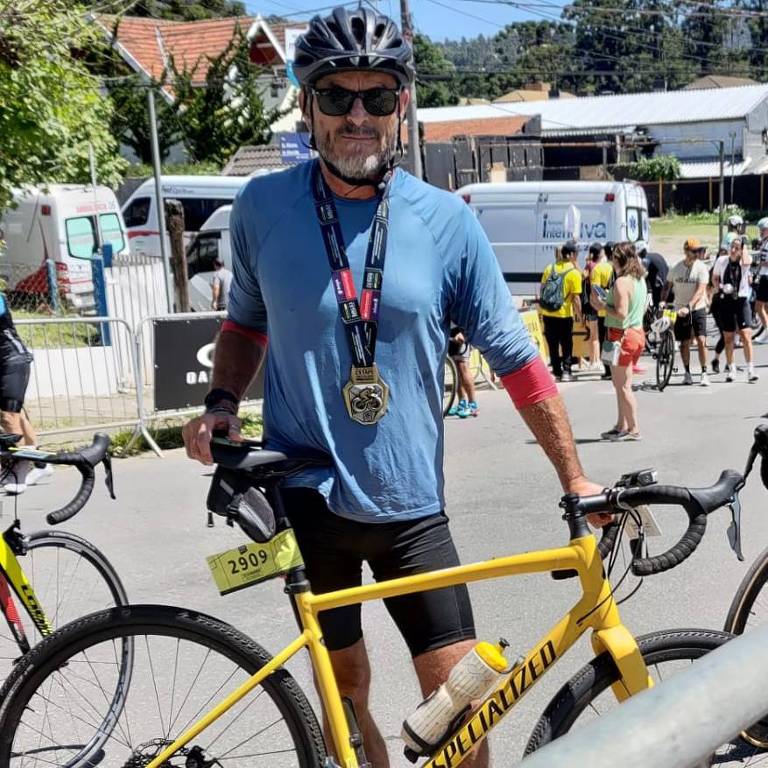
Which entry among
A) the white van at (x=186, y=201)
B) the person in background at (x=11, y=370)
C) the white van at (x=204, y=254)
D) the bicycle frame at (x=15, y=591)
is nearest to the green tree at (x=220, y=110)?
the white van at (x=186, y=201)

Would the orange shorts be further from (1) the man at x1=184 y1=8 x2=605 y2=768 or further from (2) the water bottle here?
(2) the water bottle

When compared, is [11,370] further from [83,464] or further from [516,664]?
[516,664]

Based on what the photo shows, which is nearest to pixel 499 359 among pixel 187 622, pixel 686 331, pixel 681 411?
pixel 187 622

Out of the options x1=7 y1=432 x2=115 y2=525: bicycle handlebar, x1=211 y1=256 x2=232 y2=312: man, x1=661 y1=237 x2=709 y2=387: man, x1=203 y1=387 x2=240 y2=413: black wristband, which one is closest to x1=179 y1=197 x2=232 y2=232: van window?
x1=211 y1=256 x2=232 y2=312: man

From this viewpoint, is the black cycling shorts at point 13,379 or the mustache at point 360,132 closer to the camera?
the mustache at point 360,132

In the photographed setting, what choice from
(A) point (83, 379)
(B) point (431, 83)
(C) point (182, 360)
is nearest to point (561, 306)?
(C) point (182, 360)

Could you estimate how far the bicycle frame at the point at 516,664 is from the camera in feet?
8.44

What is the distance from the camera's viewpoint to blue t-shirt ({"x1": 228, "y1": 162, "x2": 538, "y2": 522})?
2.76 metres

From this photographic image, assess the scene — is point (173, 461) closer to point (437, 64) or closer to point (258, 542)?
point (258, 542)

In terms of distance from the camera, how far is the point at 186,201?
24.1m

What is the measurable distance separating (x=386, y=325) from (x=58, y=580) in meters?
2.29

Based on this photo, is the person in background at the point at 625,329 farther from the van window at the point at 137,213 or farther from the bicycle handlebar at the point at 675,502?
the van window at the point at 137,213

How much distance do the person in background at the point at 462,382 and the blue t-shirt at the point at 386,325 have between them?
28.6ft

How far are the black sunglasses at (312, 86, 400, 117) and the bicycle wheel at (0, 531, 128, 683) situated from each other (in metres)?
2.02
